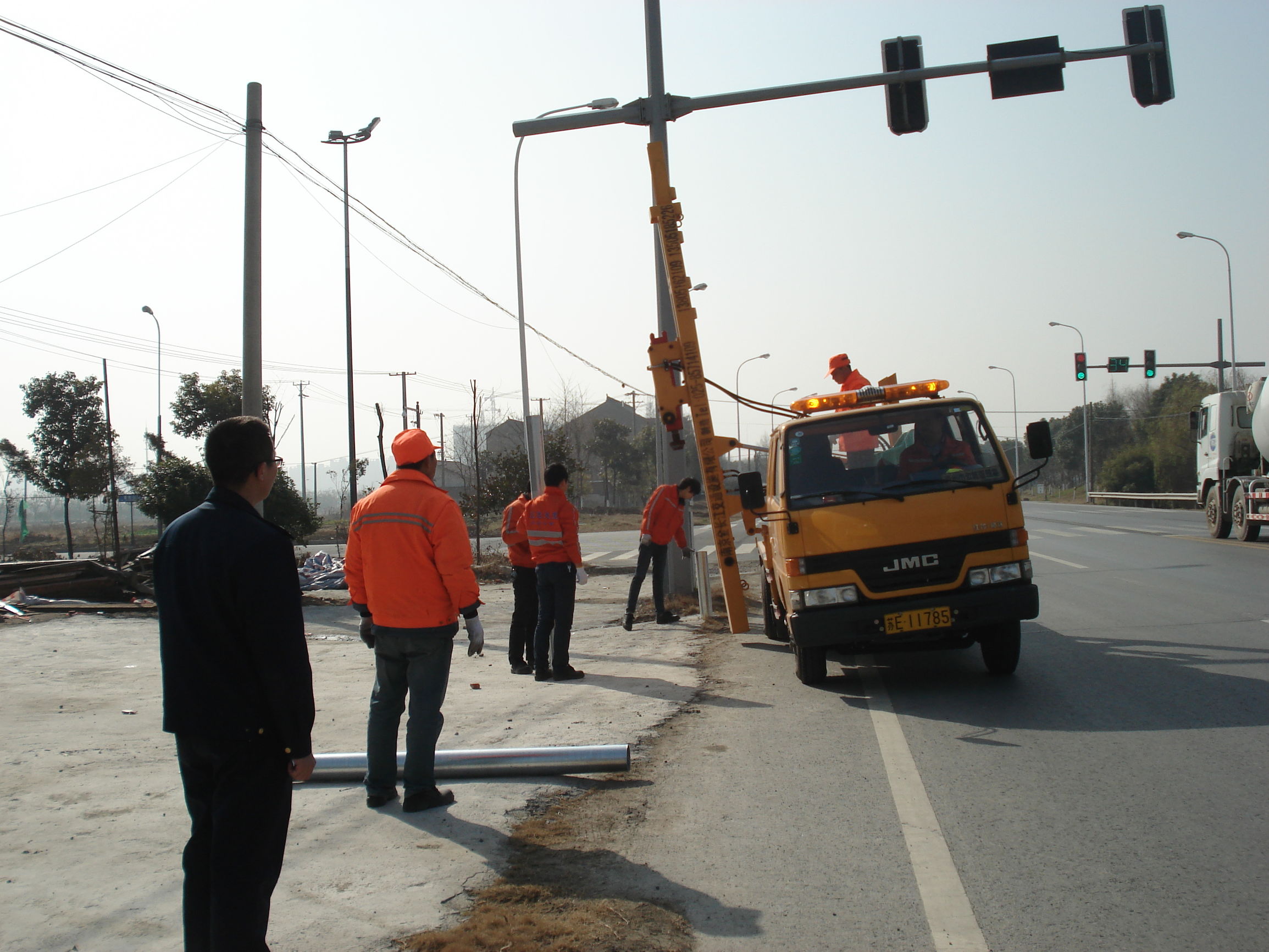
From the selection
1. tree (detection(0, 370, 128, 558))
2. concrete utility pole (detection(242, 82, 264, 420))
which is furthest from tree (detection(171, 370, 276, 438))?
concrete utility pole (detection(242, 82, 264, 420))

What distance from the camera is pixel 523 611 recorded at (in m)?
9.51

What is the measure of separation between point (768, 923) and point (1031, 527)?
27.4 meters

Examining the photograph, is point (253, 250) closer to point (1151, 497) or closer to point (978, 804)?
point (978, 804)

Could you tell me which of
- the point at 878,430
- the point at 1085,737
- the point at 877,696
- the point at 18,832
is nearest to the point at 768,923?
the point at 1085,737

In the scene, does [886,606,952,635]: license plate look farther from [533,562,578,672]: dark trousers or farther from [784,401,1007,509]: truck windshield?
[533,562,578,672]: dark trousers

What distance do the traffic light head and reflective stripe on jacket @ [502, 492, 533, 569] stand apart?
5812 millimetres

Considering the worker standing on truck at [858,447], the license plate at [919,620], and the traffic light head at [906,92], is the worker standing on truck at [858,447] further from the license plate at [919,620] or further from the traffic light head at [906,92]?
the traffic light head at [906,92]

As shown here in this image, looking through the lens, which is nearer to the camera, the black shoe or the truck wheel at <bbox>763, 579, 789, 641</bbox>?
the black shoe

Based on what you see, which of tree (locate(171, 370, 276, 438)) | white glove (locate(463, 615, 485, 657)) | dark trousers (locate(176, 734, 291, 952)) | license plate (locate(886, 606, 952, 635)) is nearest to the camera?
dark trousers (locate(176, 734, 291, 952))

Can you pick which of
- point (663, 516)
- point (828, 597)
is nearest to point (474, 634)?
point (828, 597)

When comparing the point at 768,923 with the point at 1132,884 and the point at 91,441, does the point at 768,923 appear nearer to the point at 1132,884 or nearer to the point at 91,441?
the point at 1132,884

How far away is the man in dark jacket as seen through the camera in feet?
9.53

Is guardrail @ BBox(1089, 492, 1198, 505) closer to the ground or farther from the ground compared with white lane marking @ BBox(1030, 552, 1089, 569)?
farther from the ground

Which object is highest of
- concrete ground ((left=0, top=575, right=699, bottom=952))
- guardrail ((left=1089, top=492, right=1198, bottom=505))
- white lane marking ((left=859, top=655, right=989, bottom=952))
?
guardrail ((left=1089, top=492, right=1198, bottom=505))
